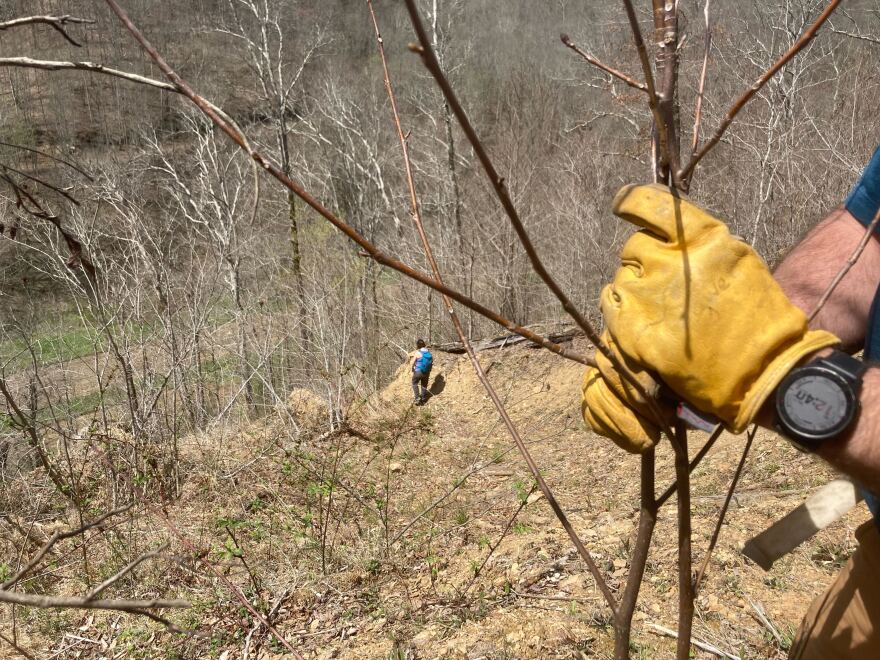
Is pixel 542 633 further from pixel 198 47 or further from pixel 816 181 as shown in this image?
Answer: pixel 198 47

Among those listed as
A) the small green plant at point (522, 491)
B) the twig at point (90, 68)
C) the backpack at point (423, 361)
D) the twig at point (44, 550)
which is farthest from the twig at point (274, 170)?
the backpack at point (423, 361)

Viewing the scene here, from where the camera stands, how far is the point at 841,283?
144 cm

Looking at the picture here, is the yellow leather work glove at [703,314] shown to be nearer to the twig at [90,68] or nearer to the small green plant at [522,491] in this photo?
the twig at [90,68]

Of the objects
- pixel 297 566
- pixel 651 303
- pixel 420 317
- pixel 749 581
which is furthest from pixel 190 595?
pixel 420 317

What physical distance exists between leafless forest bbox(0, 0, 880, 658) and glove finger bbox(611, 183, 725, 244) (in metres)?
0.21

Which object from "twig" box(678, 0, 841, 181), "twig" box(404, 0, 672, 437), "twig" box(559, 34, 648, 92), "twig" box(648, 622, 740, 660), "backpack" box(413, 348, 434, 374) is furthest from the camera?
"backpack" box(413, 348, 434, 374)

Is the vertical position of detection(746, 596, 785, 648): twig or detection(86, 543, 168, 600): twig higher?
detection(86, 543, 168, 600): twig

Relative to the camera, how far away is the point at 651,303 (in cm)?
93

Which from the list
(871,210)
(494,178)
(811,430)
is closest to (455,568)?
(871,210)

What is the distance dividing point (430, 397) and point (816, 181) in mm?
7348

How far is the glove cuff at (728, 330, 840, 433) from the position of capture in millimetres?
917

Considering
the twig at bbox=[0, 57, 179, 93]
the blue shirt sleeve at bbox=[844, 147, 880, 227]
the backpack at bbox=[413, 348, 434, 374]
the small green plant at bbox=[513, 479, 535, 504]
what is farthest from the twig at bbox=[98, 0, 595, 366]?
the backpack at bbox=[413, 348, 434, 374]

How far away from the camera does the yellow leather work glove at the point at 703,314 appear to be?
35.2 inches

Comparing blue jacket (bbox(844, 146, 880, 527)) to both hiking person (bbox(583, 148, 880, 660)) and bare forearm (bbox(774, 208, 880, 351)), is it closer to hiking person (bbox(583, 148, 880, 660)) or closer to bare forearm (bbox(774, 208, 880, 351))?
bare forearm (bbox(774, 208, 880, 351))
